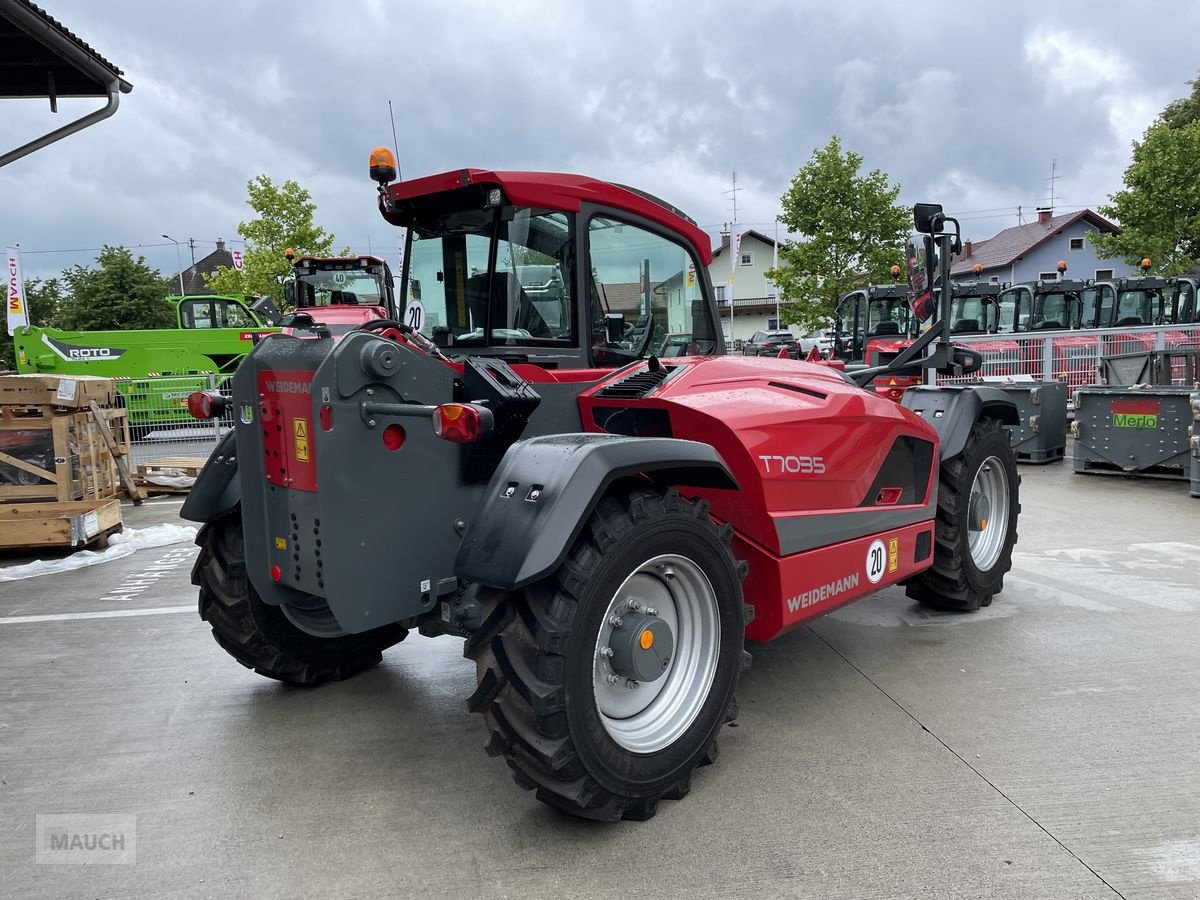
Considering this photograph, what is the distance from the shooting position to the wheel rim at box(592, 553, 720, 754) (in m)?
2.80

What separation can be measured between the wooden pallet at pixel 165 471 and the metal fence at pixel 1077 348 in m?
11.4

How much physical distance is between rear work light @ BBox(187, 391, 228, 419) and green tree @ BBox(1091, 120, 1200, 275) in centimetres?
2597

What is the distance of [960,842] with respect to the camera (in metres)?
2.54

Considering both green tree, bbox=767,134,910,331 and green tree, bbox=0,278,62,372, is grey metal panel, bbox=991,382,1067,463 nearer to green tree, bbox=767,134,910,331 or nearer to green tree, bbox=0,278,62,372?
green tree, bbox=767,134,910,331

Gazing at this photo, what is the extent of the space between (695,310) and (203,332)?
57.2ft

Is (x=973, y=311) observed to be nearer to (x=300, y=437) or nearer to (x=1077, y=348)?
(x=1077, y=348)

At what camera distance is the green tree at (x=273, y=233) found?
24.3 m

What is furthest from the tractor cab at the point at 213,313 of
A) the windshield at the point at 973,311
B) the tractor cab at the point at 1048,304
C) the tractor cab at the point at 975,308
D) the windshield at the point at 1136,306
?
the windshield at the point at 1136,306

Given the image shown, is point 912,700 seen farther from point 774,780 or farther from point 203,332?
point 203,332

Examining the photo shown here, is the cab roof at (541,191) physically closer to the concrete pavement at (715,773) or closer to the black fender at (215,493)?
the black fender at (215,493)

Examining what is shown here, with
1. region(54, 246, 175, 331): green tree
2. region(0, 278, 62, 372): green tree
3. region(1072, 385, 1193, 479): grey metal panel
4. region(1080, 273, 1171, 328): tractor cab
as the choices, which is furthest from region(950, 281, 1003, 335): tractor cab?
region(0, 278, 62, 372): green tree

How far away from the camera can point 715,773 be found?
3000mm

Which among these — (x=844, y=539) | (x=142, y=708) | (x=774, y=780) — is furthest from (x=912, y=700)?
(x=142, y=708)

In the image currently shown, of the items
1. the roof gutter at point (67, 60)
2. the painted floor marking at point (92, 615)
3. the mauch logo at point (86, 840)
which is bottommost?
the painted floor marking at point (92, 615)
